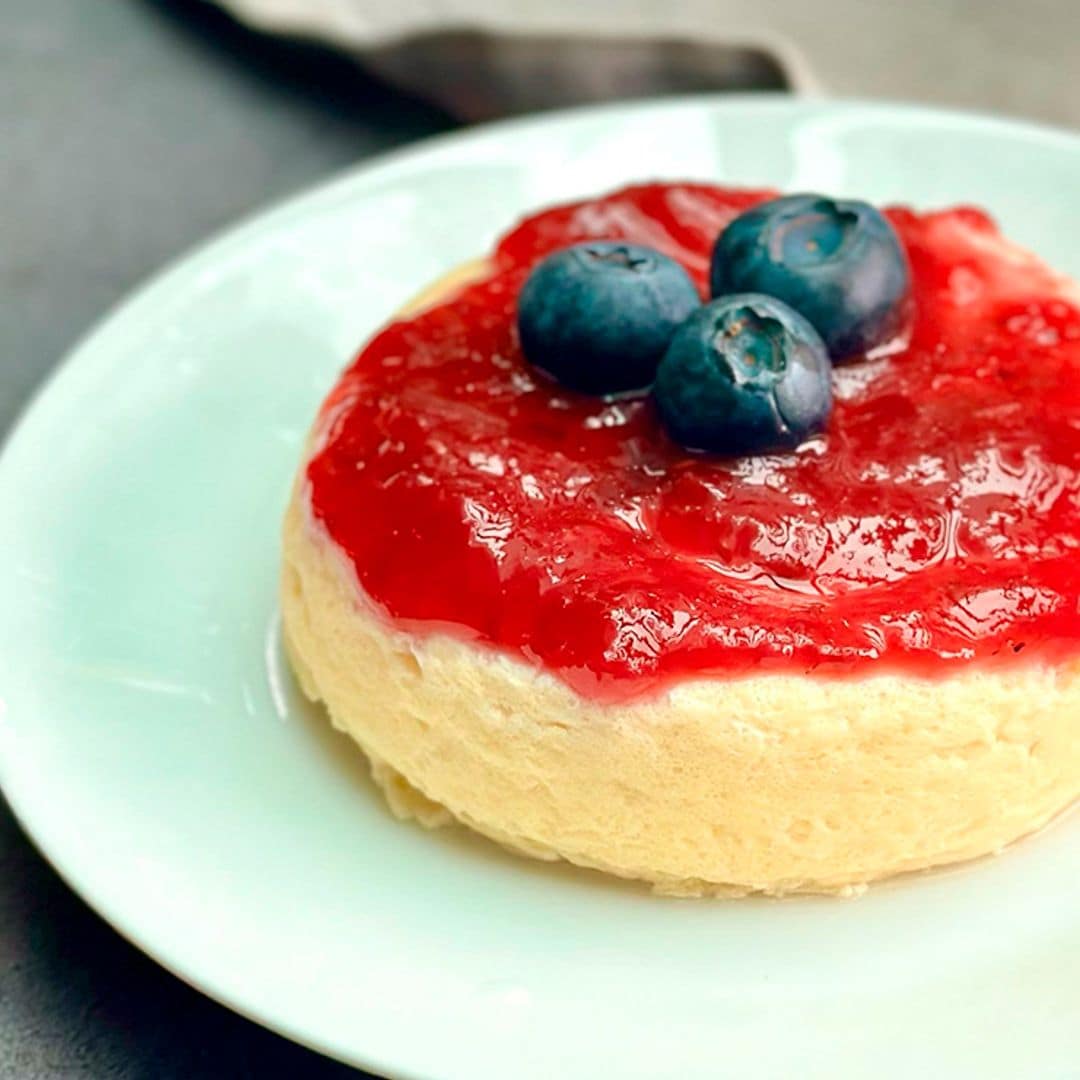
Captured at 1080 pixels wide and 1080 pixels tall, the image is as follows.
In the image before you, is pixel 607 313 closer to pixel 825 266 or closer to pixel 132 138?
pixel 825 266

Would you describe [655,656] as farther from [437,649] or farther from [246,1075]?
[246,1075]

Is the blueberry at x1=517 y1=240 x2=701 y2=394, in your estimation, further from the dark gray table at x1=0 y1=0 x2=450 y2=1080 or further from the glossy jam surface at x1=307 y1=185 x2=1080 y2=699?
the dark gray table at x1=0 y1=0 x2=450 y2=1080

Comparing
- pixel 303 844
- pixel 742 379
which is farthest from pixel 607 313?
pixel 303 844

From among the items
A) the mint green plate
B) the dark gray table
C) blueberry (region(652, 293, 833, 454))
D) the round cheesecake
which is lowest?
the dark gray table

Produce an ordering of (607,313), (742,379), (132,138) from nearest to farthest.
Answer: (742,379) → (607,313) → (132,138)

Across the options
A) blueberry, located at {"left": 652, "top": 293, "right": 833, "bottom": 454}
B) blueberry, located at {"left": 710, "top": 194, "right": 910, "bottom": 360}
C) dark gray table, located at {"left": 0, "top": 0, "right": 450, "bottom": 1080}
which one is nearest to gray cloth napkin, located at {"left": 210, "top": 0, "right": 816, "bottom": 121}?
dark gray table, located at {"left": 0, "top": 0, "right": 450, "bottom": 1080}

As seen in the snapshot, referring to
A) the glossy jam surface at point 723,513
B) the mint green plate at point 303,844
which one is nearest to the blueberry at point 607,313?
the glossy jam surface at point 723,513
